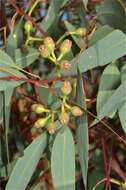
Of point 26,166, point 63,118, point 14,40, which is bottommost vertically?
point 26,166

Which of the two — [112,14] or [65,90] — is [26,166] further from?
[112,14]

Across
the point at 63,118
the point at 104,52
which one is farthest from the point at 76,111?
the point at 104,52

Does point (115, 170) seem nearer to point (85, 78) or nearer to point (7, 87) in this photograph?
point (85, 78)

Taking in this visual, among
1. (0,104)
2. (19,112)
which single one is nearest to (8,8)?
(19,112)

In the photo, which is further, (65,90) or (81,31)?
(81,31)

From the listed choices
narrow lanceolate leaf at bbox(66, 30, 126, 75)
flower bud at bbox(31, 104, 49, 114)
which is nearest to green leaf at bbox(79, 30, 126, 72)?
narrow lanceolate leaf at bbox(66, 30, 126, 75)

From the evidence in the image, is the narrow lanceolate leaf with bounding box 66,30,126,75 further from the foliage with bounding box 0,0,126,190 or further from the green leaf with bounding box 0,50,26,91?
the green leaf with bounding box 0,50,26,91
